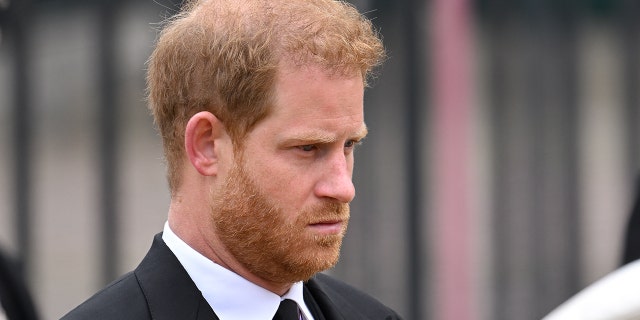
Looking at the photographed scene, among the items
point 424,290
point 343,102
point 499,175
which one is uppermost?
point 343,102

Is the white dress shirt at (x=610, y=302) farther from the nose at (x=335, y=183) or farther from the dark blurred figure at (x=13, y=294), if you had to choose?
the dark blurred figure at (x=13, y=294)

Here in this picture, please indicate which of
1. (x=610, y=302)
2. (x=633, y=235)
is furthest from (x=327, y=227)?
(x=633, y=235)

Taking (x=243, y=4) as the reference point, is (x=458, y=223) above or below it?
below

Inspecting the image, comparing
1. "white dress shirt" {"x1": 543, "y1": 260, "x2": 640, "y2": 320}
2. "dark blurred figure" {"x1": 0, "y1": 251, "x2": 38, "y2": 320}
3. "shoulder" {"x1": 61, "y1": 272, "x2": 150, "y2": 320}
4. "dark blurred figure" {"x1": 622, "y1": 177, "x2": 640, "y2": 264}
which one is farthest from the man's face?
"dark blurred figure" {"x1": 622, "y1": 177, "x2": 640, "y2": 264}

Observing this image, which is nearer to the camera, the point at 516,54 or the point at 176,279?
the point at 176,279

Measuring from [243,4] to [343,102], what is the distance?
0.22 metres

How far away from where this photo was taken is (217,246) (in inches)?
71.2

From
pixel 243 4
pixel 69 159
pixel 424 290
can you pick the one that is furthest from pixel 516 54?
pixel 243 4

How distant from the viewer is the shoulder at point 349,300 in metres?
2.00

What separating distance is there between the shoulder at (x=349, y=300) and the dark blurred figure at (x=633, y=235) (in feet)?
5.90

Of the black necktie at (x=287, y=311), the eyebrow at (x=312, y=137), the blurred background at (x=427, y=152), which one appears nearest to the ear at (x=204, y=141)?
the eyebrow at (x=312, y=137)

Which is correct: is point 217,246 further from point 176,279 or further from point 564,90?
point 564,90

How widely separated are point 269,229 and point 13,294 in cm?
198

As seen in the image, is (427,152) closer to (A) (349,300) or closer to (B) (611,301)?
(A) (349,300)
